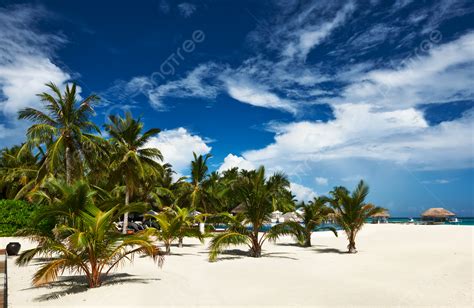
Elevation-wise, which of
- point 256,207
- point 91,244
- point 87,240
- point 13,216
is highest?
point 256,207

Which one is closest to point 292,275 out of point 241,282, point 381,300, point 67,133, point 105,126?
point 241,282

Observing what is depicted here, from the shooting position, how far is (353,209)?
1839 cm

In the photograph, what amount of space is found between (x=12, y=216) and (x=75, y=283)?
17887 millimetres

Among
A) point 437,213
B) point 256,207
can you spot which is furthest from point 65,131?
point 437,213

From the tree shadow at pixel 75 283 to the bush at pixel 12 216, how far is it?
1594 cm

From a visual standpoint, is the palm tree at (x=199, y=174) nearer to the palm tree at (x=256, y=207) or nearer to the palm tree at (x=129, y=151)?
the palm tree at (x=129, y=151)

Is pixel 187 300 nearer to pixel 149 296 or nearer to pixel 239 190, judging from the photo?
pixel 149 296

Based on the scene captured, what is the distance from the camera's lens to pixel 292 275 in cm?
1129

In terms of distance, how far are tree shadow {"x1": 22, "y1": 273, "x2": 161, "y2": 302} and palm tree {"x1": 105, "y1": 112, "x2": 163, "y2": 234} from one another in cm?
1663

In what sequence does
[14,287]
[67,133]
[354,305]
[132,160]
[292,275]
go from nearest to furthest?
[354,305]
[14,287]
[292,275]
[67,133]
[132,160]

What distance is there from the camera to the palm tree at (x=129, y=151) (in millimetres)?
26828

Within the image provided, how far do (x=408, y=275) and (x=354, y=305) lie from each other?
16.4 ft

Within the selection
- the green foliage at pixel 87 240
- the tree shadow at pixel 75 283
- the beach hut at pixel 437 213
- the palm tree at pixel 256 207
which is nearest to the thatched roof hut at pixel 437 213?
the beach hut at pixel 437 213

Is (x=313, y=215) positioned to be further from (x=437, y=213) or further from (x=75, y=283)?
(x=437, y=213)
